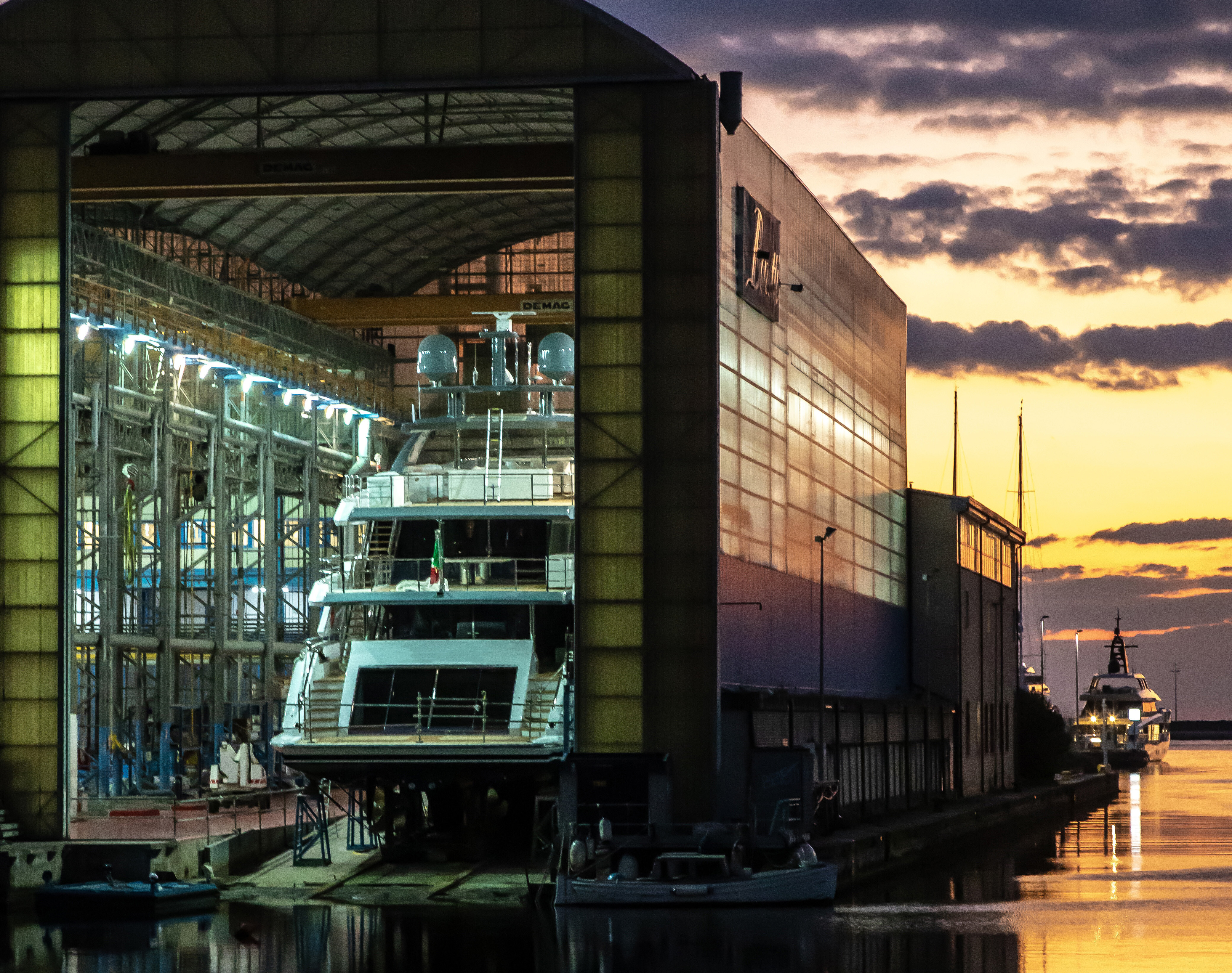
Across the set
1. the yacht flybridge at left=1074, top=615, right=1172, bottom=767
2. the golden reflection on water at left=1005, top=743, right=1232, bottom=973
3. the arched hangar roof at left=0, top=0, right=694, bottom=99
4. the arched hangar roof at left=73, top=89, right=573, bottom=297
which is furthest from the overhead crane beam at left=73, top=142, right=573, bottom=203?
the yacht flybridge at left=1074, top=615, right=1172, bottom=767

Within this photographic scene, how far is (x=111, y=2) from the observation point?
46.5m

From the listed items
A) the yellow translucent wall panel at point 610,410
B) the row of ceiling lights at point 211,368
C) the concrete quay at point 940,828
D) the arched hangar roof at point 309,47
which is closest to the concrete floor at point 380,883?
the yellow translucent wall panel at point 610,410

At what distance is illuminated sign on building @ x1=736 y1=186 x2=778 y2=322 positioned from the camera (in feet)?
169

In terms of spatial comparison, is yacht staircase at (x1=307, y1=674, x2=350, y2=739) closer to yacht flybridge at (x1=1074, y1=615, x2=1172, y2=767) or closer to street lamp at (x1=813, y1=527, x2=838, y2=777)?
street lamp at (x1=813, y1=527, x2=838, y2=777)

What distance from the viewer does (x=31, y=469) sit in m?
46.0

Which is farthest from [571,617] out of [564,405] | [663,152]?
[564,405]

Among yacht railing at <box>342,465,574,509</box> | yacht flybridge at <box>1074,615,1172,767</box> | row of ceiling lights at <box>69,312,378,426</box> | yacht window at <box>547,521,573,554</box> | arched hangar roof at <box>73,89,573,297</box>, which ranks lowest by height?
yacht flybridge at <box>1074,615,1172,767</box>

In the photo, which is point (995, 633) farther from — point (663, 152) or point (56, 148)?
point (56, 148)

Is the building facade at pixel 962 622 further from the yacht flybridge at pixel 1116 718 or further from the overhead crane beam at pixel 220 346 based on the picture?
the yacht flybridge at pixel 1116 718

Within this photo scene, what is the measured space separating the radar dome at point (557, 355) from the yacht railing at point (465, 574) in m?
7.42

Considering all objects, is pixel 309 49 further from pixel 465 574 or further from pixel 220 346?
pixel 220 346

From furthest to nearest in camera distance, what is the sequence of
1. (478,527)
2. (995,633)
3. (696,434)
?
1. (995,633)
2. (478,527)
3. (696,434)

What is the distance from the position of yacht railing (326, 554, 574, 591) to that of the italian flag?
0.11 meters

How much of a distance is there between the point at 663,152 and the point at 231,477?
1375 inches
